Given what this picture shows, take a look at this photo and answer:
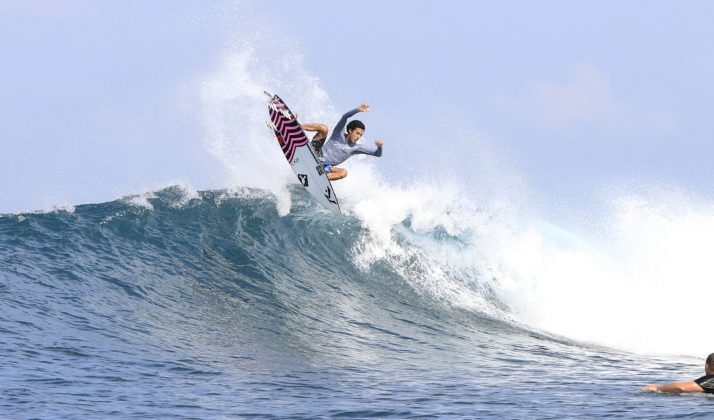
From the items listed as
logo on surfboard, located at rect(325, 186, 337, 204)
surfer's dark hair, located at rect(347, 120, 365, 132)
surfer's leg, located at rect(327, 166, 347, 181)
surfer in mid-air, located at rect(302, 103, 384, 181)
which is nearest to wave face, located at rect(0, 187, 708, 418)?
logo on surfboard, located at rect(325, 186, 337, 204)

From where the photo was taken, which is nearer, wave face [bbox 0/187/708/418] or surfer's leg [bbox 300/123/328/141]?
wave face [bbox 0/187/708/418]

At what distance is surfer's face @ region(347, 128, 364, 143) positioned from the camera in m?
14.0

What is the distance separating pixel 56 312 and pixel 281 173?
7.28 m

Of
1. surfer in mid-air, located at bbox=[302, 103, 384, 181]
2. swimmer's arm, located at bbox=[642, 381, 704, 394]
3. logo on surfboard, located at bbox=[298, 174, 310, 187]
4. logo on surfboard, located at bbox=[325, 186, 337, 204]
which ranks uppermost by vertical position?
surfer in mid-air, located at bbox=[302, 103, 384, 181]

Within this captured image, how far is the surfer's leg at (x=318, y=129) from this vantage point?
14188mm

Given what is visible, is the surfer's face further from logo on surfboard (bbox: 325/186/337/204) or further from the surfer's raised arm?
the surfer's raised arm

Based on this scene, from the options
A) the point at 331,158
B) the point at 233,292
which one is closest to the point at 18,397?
the point at 233,292

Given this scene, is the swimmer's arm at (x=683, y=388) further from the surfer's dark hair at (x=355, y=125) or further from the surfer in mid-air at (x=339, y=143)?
the surfer's dark hair at (x=355, y=125)

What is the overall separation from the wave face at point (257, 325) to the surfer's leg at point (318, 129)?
2.35 m

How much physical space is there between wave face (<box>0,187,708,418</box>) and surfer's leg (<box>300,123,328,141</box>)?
7.70 ft

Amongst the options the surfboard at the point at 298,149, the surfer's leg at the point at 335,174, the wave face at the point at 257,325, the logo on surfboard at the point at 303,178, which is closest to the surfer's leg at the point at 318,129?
the surfboard at the point at 298,149

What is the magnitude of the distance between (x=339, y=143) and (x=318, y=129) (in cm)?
45

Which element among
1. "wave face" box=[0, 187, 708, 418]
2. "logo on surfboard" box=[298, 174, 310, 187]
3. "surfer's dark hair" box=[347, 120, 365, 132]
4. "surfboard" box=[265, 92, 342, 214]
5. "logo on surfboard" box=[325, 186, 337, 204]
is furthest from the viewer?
"logo on surfboard" box=[298, 174, 310, 187]

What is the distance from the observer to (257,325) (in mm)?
11727
